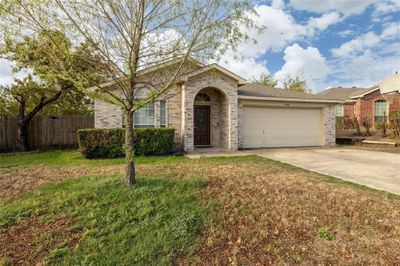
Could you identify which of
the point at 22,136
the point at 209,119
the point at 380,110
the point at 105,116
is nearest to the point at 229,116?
the point at 209,119

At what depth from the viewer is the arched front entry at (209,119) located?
12836 mm

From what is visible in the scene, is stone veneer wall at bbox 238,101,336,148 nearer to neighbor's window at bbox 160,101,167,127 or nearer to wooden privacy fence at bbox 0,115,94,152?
neighbor's window at bbox 160,101,167,127

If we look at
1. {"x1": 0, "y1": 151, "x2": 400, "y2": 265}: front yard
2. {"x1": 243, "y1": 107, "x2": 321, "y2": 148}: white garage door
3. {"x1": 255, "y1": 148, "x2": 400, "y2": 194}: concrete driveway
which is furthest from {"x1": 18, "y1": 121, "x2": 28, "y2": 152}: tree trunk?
{"x1": 255, "y1": 148, "x2": 400, "y2": 194}: concrete driveway

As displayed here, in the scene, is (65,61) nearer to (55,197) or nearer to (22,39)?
(22,39)

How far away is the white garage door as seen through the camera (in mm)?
13352

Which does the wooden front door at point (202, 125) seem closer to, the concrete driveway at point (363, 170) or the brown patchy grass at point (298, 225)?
the concrete driveway at point (363, 170)

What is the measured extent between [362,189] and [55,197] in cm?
659

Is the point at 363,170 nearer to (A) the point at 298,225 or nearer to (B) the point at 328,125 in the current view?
(A) the point at 298,225

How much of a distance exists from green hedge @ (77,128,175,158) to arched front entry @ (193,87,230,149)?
2.41 m

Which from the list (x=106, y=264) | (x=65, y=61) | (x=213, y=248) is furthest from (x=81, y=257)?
(x=65, y=61)

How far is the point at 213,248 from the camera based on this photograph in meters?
3.17

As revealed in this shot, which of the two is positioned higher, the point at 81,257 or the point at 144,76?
the point at 144,76

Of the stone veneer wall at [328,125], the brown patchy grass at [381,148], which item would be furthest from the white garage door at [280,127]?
the brown patchy grass at [381,148]

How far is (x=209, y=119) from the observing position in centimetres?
1314
